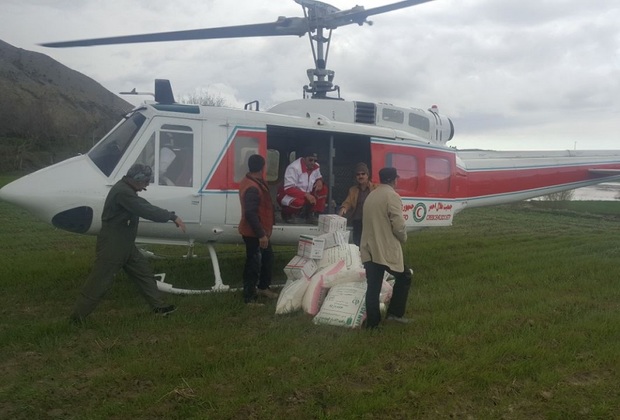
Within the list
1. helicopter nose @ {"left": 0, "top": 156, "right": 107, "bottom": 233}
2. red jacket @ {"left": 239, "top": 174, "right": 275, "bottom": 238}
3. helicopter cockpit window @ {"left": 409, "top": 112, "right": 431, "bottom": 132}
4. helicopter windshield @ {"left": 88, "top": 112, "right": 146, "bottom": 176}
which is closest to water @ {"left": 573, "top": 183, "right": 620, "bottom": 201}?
helicopter cockpit window @ {"left": 409, "top": 112, "right": 431, "bottom": 132}

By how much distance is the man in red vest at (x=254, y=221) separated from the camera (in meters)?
6.58

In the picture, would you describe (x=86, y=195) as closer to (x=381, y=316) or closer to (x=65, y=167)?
(x=65, y=167)

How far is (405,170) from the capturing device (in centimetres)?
868

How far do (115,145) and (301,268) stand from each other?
274cm

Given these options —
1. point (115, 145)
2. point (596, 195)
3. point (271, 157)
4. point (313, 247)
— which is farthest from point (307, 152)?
point (596, 195)

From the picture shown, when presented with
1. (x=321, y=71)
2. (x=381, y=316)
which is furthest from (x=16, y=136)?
(x=381, y=316)

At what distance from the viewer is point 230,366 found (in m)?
4.73

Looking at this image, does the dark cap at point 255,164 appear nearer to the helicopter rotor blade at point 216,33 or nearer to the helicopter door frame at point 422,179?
the helicopter door frame at point 422,179

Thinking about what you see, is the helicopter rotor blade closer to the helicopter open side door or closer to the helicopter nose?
the helicopter open side door

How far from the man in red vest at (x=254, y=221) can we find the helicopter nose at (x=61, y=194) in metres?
1.69

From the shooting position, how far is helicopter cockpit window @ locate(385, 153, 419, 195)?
28.1 ft

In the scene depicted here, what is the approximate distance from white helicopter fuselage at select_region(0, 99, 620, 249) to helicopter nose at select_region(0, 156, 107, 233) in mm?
11

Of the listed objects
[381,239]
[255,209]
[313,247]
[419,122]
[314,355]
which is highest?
[419,122]

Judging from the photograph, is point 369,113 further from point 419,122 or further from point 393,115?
point 419,122
